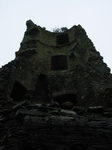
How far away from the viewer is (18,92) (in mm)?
9727

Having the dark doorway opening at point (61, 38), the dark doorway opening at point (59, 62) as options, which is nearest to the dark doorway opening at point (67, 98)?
the dark doorway opening at point (59, 62)

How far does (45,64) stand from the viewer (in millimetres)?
12758

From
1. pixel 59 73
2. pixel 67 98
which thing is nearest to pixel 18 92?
pixel 67 98

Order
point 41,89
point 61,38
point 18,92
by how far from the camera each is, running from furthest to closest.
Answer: point 61,38, point 41,89, point 18,92

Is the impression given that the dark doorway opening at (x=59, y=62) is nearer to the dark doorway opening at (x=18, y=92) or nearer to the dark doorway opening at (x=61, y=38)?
the dark doorway opening at (x=61, y=38)

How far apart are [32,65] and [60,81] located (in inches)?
83.0

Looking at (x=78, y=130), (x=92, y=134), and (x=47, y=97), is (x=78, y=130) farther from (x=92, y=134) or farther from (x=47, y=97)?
(x=47, y=97)

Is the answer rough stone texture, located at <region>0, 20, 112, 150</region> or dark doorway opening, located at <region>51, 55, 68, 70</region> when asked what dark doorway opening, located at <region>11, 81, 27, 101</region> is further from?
dark doorway opening, located at <region>51, 55, 68, 70</region>

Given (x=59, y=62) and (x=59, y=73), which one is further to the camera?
(x=59, y=62)

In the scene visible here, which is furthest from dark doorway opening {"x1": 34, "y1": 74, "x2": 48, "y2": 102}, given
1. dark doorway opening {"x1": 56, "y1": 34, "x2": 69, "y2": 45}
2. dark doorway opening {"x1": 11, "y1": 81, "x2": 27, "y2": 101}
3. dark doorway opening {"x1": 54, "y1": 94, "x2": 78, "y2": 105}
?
dark doorway opening {"x1": 56, "y1": 34, "x2": 69, "y2": 45}

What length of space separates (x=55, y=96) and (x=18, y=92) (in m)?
1.93

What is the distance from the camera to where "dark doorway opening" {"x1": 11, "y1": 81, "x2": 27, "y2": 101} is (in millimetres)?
9445

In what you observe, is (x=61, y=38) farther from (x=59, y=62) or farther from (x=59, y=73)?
(x=59, y=73)

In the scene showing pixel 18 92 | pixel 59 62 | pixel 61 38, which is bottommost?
pixel 18 92
